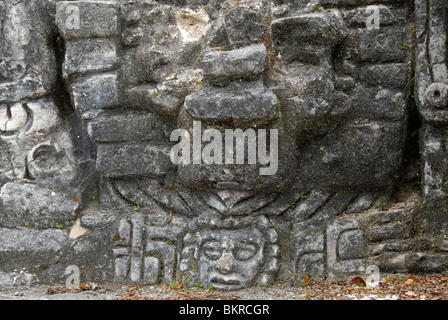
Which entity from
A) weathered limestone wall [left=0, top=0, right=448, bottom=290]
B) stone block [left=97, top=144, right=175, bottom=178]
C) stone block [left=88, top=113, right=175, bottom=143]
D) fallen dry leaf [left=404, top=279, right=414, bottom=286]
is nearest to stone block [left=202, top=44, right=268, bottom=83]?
weathered limestone wall [left=0, top=0, right=448, bottom=290]

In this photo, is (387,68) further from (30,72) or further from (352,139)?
(30,72)

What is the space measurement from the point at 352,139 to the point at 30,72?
2.34m

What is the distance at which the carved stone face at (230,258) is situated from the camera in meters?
4.17

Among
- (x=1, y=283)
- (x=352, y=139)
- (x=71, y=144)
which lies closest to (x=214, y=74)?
(x=352, y=139)

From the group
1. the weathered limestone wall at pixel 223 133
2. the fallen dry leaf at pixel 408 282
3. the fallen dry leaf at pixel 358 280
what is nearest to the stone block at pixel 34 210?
the weathered limestone wall at pixel 223 133

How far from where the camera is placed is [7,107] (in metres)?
4.75

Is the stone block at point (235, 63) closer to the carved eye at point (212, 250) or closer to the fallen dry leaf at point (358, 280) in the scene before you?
the carved eye at point (212, 250)

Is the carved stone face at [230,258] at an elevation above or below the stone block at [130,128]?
below

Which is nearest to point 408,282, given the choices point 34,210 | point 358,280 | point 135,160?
point 358,280

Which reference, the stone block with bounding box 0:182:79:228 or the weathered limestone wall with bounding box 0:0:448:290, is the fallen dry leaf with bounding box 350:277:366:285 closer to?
the weathered limestone wall with bounding box 0:0:448:290

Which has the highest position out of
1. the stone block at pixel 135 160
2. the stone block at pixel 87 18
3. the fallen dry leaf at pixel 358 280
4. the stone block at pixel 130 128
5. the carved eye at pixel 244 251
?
the stone block at pixel 87 18

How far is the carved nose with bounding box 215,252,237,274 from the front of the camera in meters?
4.17

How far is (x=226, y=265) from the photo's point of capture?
13.7 feet

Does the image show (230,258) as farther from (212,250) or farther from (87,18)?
(87,18)
